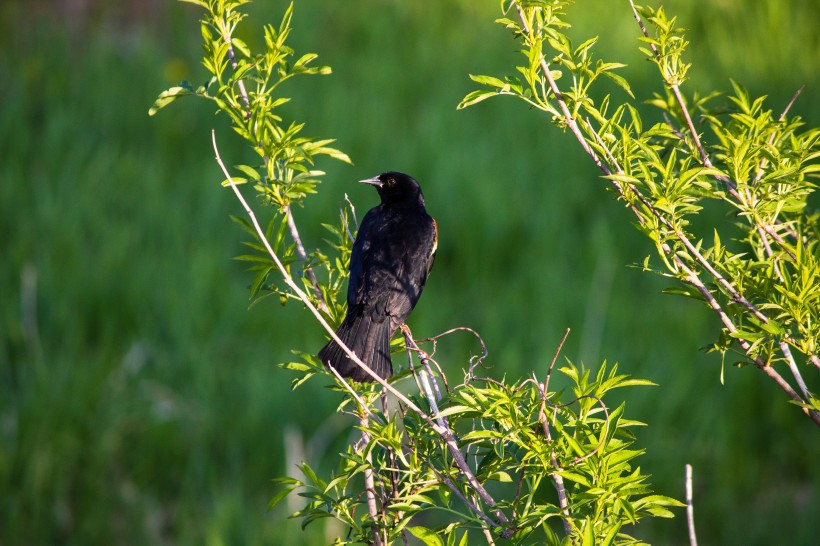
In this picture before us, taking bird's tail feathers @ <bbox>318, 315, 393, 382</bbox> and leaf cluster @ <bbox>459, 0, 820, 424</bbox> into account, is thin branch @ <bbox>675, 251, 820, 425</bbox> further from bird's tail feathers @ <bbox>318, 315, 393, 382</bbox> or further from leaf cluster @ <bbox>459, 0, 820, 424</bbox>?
bird's tail feathers @ <bbox>318, 315, 393, 382</bbox>

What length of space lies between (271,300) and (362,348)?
2.99 m

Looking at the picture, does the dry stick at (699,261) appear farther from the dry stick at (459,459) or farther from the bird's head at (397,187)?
the bird's head at (397,187)

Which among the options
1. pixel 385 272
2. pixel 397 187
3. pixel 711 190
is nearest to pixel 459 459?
pixel 711 190

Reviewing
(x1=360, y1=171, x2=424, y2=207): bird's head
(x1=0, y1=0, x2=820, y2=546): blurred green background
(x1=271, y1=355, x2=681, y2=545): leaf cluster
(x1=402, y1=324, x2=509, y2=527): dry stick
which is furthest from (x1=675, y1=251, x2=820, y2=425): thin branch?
(x1=0, y1=0, x2=820, y2=546): blurred green background

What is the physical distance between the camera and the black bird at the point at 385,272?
7.54ft

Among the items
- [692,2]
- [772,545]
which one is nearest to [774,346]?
[772,545]

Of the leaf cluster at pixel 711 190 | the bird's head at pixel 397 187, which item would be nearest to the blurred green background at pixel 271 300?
the bird's head at pixel 397 187

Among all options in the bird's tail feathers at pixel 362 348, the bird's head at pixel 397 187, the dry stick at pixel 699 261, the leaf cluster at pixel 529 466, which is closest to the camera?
the leaf cluster at pixel 529 466

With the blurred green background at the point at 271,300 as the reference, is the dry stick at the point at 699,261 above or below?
above

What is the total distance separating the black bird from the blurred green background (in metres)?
1.44

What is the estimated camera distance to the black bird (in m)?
2.30

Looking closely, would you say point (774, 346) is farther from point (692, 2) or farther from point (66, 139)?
point (692, 2)

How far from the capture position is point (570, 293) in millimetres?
5090

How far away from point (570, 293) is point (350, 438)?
1574 millimetres
